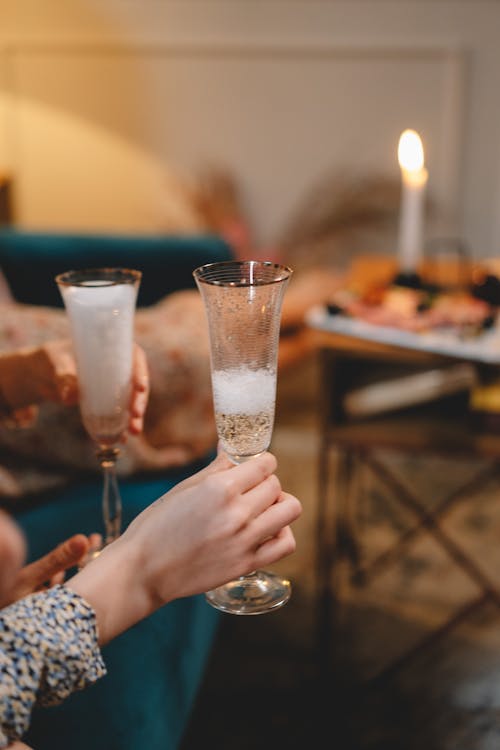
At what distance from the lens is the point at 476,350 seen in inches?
57.9

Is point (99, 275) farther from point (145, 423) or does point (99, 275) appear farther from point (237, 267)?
point (145, 423)

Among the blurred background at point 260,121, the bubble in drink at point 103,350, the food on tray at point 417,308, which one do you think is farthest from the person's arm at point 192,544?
the blurred background at point 260,121

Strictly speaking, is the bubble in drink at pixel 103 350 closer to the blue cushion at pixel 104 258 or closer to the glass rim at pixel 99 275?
the glass rim at pixel 99 275

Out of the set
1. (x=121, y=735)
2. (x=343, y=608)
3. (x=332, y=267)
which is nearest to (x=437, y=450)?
(x=343, y=608)

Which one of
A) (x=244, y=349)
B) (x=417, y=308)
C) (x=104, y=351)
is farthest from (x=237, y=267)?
(x=417, y=308)

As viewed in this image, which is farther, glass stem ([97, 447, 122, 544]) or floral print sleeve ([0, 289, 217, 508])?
floral print sleeve ([0, 289, 217, 508])

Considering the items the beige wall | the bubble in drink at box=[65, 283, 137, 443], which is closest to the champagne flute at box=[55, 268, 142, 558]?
the bubble in drink at box=[65, 283, 137, 443]

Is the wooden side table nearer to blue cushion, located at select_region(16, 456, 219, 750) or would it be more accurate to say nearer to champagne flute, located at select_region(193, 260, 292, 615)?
blue cushion, located at select_region(16, 456, 219, 750)

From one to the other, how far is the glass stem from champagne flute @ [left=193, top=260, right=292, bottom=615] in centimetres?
25

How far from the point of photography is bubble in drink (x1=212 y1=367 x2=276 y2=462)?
2.65ft

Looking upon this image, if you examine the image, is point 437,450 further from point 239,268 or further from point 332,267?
point 332,267

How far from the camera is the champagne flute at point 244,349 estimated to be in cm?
79

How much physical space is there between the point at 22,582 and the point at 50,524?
1.49ft

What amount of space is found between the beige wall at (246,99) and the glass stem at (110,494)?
109 inches
